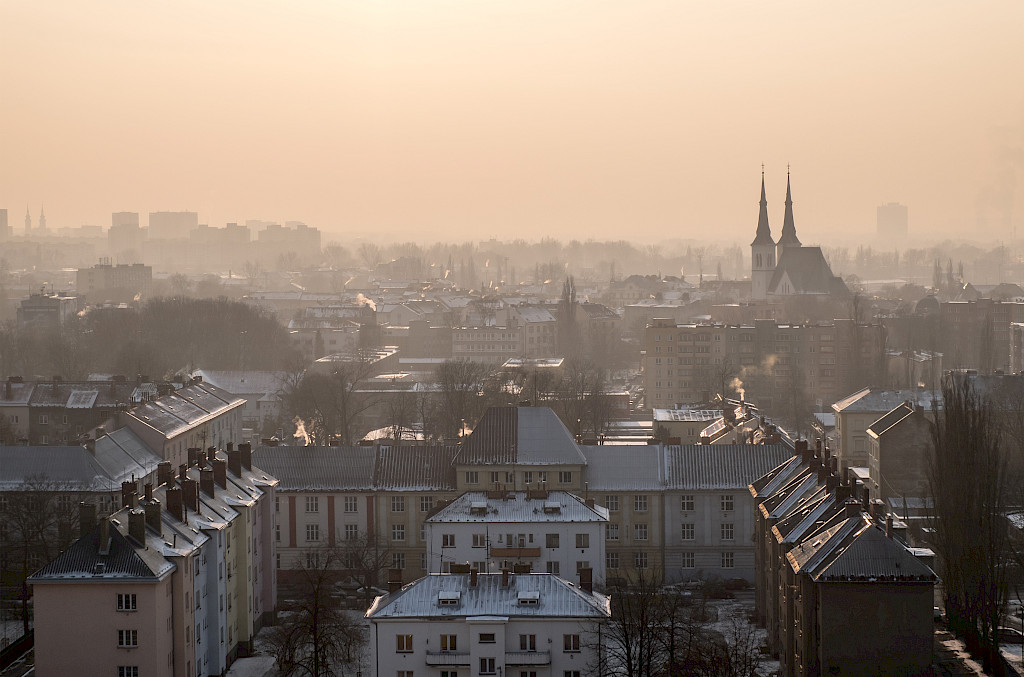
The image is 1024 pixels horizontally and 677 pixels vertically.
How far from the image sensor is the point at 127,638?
22984 mm

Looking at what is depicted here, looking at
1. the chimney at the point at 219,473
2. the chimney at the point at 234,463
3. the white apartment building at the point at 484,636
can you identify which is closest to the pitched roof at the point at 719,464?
the chimney at the point at 234,463

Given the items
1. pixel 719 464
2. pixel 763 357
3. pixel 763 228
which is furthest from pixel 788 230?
pixel 719 464

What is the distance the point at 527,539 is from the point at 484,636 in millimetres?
6906

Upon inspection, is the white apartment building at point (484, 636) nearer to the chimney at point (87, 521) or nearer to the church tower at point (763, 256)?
the chimney at point (87, 521)

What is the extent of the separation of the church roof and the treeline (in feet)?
119

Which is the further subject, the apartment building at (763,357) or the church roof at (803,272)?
the church roof at (803,272)

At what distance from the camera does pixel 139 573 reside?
22.8 metres

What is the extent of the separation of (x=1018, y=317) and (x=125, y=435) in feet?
208

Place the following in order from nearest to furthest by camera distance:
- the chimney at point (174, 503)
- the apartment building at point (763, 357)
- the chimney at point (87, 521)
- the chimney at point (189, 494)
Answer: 1. the chimney at point (87, 521)
2. the chimney at point (174, 503)
3. the chimney at point (189, 494)
4. the apartment building at point (763, 357)

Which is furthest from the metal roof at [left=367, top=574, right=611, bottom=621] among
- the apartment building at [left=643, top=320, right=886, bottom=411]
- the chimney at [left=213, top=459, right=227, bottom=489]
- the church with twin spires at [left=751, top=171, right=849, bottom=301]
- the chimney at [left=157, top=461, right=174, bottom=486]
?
→ the church with twin spires at [left=751, top=171, right=849, bottom=301]

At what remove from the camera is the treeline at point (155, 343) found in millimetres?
71000

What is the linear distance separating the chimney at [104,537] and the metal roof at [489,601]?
4.41m

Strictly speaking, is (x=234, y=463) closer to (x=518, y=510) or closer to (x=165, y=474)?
(x=165, y=474)

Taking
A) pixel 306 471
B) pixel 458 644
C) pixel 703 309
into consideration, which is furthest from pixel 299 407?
pixel 703 309
